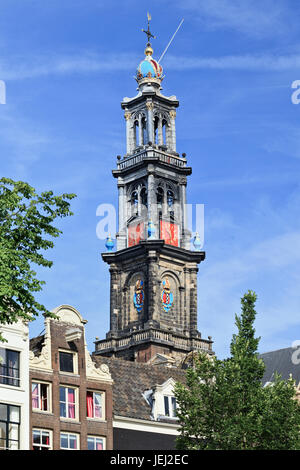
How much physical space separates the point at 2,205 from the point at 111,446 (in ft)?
76.5

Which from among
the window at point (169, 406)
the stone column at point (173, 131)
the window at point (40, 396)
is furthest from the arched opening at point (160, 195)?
the window at point (40, 396)

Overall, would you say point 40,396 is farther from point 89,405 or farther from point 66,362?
point 89,405

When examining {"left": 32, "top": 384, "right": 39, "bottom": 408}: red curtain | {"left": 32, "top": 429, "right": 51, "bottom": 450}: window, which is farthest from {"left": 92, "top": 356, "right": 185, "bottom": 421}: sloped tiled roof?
{"left": 32, "top": 384, "right": 39, "bottom": 408}: red curtain

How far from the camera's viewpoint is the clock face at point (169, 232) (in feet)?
418

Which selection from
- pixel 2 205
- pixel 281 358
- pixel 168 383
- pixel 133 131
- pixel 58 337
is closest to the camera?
pixel 2 205

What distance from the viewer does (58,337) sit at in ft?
229

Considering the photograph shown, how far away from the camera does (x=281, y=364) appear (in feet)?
→ 402

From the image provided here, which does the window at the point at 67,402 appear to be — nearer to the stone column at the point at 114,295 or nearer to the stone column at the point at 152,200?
the stone column at the point at 114,295

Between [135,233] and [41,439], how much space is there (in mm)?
62847

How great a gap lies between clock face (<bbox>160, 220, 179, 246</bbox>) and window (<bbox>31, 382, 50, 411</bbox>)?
5962cm

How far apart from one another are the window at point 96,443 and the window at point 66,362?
4.23m

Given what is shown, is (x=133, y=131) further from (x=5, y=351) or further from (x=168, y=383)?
(x=5, y=351)

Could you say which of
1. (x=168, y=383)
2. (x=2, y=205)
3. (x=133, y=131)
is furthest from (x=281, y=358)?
(x=2, y=205)

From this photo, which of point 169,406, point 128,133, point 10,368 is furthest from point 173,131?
point 10,368
